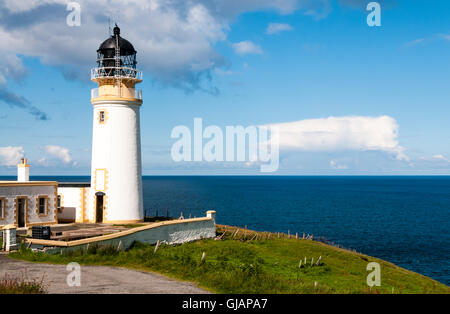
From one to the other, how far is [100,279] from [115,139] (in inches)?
Result: 774

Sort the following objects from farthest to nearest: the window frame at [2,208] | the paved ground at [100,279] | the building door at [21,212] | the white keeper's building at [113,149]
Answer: the white keeper's building at [113,149]
the building door at [21,212]
the window frame at [2,208]
the paved ground at [100,279]

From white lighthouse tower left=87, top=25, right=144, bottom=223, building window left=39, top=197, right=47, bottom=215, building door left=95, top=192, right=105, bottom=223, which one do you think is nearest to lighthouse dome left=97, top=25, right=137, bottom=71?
white lighthouse tower left=87, top=25, right=144, bottom=223

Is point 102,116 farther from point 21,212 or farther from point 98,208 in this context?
point 21,212

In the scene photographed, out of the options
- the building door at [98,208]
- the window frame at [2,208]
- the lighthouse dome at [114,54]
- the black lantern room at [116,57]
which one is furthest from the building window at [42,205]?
the lighthouse dome at [114,54]

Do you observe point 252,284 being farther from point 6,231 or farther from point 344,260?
point 344,260

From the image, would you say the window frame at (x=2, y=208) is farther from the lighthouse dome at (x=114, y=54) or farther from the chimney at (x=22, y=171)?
the lighthouse dome at (x=114, y=54)

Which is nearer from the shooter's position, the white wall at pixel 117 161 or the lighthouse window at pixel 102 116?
the white wall at pixel 117 161

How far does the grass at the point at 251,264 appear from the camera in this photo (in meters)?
17.9

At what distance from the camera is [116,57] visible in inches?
1422

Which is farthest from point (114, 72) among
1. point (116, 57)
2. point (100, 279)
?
point (100, 279)

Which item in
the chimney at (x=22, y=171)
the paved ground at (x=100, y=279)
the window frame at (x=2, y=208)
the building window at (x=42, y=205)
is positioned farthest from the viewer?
the chimney at (x=22, y=171)

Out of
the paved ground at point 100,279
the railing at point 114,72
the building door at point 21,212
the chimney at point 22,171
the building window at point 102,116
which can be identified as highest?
the railing at point 114,72

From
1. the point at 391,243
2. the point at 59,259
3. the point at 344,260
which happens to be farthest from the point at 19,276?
the point at 391,243
